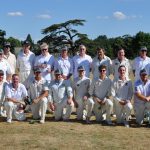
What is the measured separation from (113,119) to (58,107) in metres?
1.53

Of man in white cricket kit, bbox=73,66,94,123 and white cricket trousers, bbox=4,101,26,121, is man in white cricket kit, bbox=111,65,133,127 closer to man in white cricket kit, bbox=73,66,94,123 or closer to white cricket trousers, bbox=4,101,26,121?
man in white cricket kit, bbox=73,66,94,123

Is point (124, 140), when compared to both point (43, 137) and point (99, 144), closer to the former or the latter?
point (99, 144)

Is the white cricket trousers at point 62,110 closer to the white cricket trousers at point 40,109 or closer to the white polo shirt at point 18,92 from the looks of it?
the white cricket trousers at point 40,109

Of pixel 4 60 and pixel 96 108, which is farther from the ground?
pixel 4 60

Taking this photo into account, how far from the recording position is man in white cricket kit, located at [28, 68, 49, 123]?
10781mm

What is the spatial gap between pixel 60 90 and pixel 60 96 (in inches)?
6.3

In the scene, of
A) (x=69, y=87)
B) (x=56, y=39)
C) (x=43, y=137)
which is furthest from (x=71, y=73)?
(x=56, y=39)

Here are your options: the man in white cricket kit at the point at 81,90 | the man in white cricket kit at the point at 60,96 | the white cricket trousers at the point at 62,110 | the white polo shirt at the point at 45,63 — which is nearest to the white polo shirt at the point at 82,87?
the man in white cricket kit at the point at 81,90

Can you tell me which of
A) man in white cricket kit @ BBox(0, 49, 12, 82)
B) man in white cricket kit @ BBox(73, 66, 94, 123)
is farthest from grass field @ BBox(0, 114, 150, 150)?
man in white cricket kit @ BBox(0, 49, 12, 82)

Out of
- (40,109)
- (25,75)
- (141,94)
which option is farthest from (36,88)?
(141,94)

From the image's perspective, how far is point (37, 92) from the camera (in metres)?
11.1

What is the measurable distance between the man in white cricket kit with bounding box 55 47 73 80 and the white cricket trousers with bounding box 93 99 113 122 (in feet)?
4.33

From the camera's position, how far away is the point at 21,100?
10.8 meters

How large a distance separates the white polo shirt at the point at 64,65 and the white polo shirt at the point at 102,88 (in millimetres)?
1080
